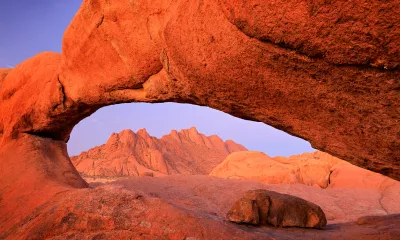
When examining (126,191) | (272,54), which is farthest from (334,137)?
(126,191)

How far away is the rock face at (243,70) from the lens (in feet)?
7.66

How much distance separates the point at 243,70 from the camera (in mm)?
3170

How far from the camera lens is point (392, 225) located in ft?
17.3

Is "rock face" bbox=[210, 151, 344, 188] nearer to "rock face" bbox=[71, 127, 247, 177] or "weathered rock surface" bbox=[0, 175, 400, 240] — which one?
"weathered rock surface" bbox=[0, 175, 400, 240]

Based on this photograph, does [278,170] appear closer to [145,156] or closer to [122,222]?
[122,222]

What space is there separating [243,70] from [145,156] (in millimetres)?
38096

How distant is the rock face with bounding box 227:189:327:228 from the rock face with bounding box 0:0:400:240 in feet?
4.99

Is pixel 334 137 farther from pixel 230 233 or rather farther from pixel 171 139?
pixel 171 139

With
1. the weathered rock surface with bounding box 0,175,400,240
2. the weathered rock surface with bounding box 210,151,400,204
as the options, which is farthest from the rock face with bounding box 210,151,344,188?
the weathered rock surface with bounding box 0,175,400,240

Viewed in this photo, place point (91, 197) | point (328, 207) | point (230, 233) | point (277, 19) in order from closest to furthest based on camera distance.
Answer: point (277, 19) < point (230, 233) < point (91, 197) < point (328, 207)

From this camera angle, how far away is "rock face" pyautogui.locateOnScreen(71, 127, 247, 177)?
35500 mm

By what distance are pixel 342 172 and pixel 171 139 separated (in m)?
36.3

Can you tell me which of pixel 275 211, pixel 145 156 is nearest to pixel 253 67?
pixel 275 211

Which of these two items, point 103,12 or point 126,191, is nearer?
point 126,191
